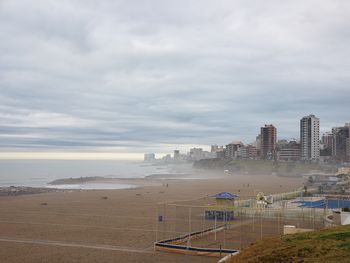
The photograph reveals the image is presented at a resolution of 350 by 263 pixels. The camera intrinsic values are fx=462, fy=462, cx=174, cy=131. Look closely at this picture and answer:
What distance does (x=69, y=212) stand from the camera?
40.4 meters

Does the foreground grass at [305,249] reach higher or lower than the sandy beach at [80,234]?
higher

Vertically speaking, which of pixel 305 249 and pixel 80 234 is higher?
pixel 305 249

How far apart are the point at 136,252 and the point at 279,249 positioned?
11.8 metres

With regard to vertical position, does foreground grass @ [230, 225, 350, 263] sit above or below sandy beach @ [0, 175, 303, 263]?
above

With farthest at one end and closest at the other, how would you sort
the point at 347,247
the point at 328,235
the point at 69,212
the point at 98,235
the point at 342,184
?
the point at 342,184
the point at 69,212
the point at 98,235
the point at 328,235
the point at 347,247

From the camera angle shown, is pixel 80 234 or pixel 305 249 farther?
pixel 80 234

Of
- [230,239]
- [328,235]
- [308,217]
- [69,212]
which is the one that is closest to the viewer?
[328,235]

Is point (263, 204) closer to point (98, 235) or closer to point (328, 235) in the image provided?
point (98, 235)

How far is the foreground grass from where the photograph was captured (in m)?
11.0

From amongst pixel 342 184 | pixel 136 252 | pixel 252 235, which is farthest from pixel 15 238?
pixel 342 184

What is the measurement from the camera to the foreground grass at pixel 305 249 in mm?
11031

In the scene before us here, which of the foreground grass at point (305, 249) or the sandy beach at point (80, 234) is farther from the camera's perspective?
the sandy beach at point (80, 234)

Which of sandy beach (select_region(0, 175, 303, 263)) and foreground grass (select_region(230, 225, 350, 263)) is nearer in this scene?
foreground grass (select_region(230, 225, 350, 263))

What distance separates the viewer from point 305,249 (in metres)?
11.7
